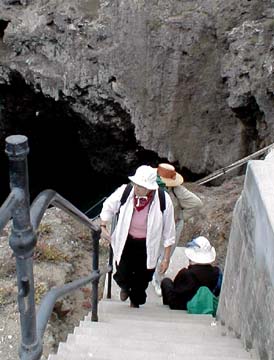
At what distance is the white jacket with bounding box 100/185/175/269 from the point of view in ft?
14.6

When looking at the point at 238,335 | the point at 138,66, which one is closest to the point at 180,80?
the point at 138,66

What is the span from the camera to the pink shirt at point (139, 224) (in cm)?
448

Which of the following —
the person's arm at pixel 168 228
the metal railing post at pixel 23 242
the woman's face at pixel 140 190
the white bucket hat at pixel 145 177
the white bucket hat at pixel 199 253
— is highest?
the metal railing post at pixel 23 242

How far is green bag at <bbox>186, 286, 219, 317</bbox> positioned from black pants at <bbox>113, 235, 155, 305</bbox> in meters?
0.44

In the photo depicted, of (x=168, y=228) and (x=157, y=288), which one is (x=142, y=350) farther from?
(x=157, y=288)

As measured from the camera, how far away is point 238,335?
12.8ft

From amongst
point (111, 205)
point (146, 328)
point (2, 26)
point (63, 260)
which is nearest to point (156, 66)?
point (2, 26)

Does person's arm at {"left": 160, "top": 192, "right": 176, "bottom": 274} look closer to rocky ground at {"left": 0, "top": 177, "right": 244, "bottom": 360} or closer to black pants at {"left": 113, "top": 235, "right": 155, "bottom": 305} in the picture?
black pants at {"left": 113, "top": 235, "right": 155, "bottom": 305}

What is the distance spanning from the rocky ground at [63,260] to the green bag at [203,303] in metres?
1.30

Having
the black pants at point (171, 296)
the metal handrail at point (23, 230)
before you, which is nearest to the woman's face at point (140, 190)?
the black pants at point (171, 296)

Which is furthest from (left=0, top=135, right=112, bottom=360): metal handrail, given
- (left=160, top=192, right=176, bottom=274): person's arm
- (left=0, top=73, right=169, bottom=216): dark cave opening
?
(left=0, top=73, right=169, bottom=216): dark cave opening

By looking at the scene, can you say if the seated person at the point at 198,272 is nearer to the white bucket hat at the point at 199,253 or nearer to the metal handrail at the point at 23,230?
the white bucket hat at the point at 199,253

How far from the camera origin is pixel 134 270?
16.0 feet

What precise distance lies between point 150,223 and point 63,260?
267 cm
